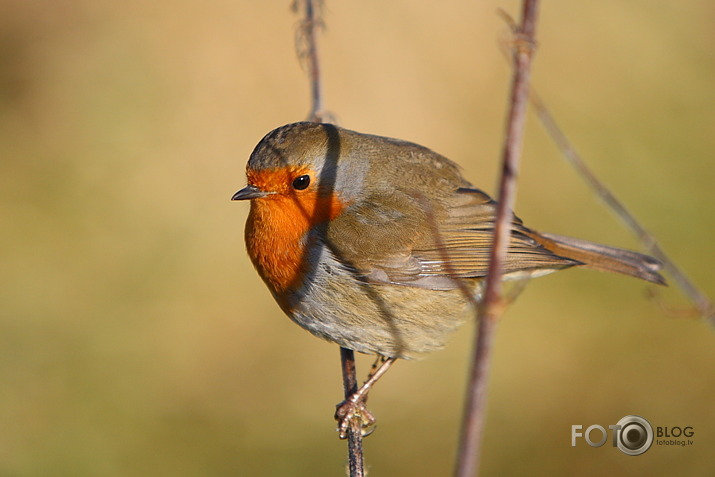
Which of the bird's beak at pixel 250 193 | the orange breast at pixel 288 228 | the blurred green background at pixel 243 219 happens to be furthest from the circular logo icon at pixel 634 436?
the bird's beak at pixel 250 193

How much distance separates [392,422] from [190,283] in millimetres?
1651

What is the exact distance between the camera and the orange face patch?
287 cm

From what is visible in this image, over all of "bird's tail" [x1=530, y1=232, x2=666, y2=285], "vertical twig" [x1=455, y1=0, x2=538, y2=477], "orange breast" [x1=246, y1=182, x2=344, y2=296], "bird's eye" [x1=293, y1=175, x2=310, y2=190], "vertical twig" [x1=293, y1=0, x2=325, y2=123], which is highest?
"vertical twig" [x1=293, y1=0, x2=325, y2=123]

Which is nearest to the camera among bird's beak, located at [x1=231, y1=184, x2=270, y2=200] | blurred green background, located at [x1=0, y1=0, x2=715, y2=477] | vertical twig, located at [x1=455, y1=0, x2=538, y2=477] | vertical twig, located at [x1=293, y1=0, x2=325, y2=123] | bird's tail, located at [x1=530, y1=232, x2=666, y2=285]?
vertical twig, located at [x1=455, y1=0, x2=538, y2=477]

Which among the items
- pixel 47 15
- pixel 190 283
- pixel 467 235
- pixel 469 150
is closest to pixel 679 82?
pixel 469 150

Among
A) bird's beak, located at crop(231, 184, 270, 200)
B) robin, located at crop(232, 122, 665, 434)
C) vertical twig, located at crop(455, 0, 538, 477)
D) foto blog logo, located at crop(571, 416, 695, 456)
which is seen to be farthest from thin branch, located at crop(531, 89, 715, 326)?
foto blog logo, located at crop(571, 416, 695, 456)

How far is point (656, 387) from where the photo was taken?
470 centimetres

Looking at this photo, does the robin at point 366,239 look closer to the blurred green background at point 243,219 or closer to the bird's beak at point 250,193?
the bird's beak at point 250,193

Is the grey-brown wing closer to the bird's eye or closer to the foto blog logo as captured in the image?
the bird's eye

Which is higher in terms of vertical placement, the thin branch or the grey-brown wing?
the grey-brown wing

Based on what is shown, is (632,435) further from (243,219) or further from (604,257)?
(243,219)

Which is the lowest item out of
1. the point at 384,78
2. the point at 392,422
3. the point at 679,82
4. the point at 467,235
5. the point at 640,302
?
A: the point at 392,422

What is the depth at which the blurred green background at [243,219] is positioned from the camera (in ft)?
14.6

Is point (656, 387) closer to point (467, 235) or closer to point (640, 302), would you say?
point (640, 302)
